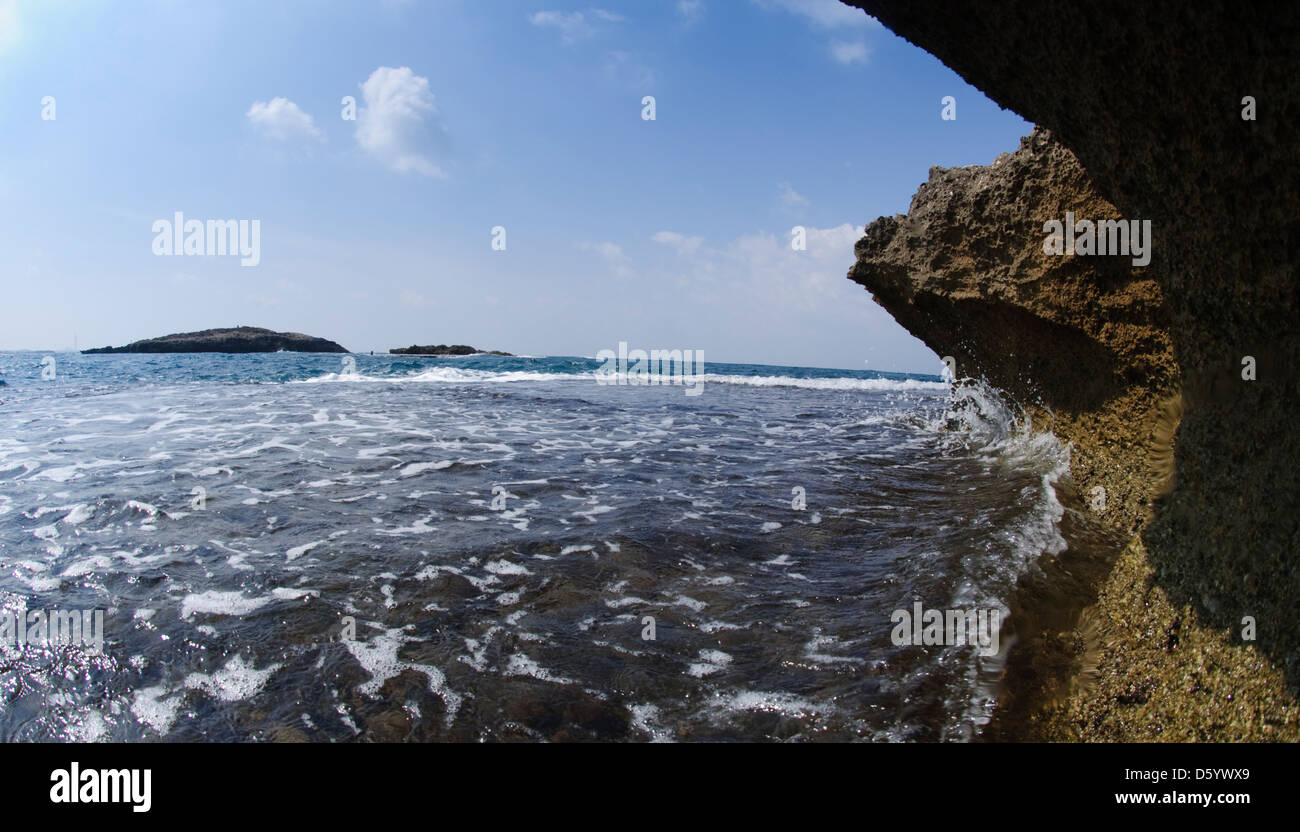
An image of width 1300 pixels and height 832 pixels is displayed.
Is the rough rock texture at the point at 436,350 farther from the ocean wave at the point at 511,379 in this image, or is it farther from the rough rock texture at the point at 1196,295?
the rough rock texture at the point at 1196,295

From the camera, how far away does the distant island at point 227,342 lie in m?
69.5

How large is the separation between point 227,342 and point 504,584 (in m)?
81.0

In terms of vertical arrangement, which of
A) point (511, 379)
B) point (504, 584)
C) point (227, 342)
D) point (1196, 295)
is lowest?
point (504, 584)

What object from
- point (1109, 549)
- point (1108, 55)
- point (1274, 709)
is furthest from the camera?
point (1109, 549)

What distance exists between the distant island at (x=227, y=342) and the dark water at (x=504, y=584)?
72354 millimetres

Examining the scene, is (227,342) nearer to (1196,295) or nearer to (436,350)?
(436,350)

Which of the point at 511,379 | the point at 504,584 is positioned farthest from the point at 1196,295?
the point at 511,379

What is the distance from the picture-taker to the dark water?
2.84 metres

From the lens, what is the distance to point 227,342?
69875 mm

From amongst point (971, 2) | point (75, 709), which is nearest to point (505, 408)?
point (75, 709)

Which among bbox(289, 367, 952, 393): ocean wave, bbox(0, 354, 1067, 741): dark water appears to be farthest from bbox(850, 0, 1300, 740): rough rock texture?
bbox(289, 367, 952, 393): ocean wave

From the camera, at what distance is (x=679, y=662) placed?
3258 millimetres
